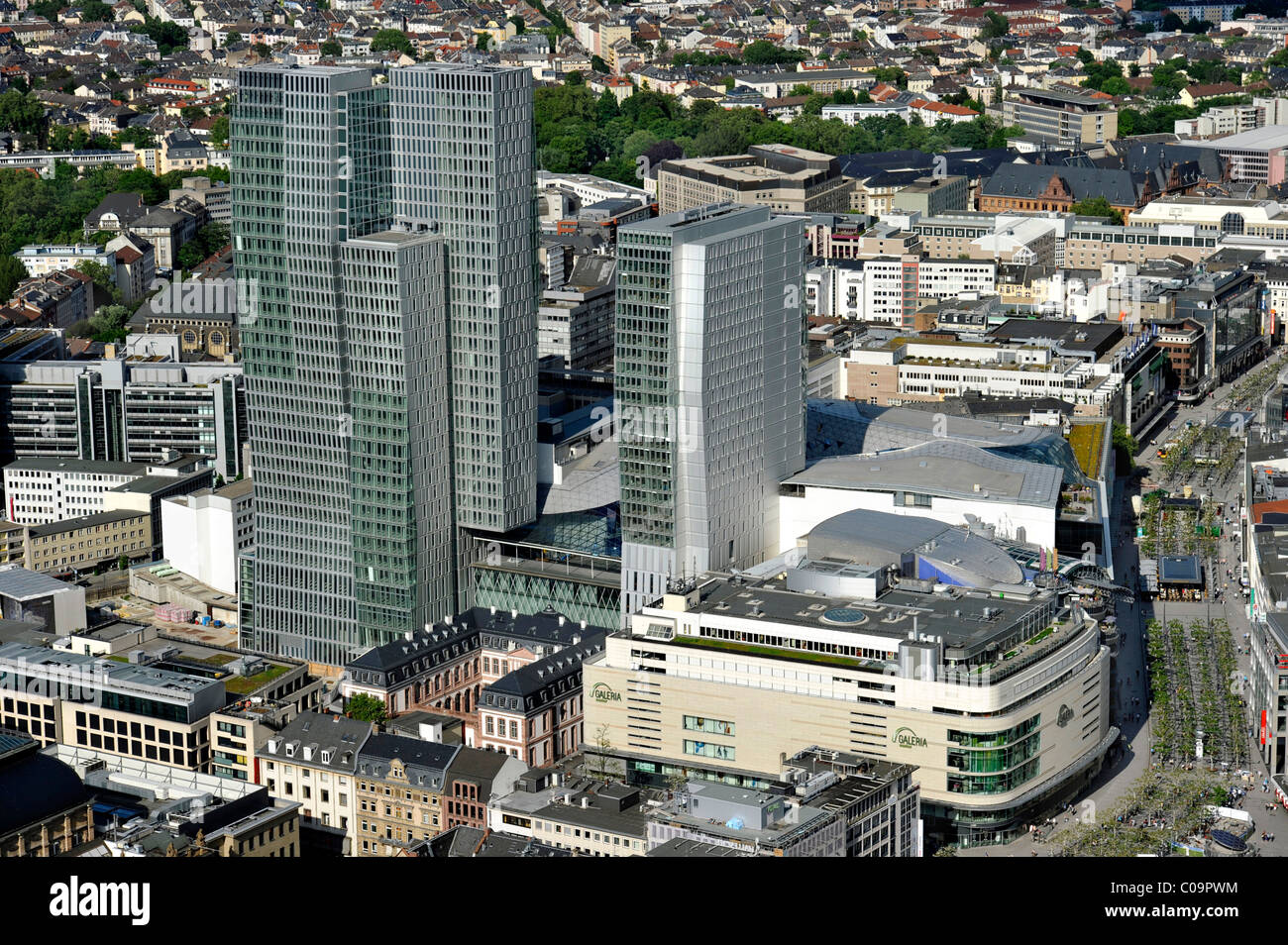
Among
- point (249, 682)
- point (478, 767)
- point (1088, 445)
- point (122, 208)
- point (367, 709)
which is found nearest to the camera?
point (478, 767)

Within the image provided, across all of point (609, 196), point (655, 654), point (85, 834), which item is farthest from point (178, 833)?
point (609, 196)

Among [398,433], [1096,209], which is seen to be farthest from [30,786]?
[1096,209]

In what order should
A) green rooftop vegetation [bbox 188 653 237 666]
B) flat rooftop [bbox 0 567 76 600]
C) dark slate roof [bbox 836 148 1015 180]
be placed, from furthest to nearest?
dark slate roof [bbox 836 148 1015 180], flat rooftop [bbox 0 567 76 600], green rooftop vegetation [bbox 188 653 237 666]

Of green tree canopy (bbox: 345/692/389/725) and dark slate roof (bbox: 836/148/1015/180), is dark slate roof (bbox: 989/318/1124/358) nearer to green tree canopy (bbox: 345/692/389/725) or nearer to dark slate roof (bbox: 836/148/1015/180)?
dark slate roof (bbox: 836/148/1015/180)

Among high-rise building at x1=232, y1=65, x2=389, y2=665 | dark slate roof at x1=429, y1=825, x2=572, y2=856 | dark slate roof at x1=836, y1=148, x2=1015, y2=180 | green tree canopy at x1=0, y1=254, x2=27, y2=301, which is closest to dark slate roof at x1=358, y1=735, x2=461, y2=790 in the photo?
dark slate roof at x1=429, y1=825, x2=572, y2=856

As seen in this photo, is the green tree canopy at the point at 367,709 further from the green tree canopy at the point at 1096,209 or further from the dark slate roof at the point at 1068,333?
the green tree canopy at the point at 1096,209

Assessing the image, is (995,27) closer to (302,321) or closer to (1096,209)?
(1096,209)

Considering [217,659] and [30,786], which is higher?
[30,786]

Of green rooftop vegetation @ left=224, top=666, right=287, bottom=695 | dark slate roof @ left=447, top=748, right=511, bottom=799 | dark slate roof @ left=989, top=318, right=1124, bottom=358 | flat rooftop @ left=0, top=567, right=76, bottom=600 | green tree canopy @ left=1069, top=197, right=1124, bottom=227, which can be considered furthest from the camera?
green tree canopy @ left=1069, top=197, right=1124, bottom=227
